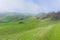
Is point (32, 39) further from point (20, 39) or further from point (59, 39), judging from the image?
point (59, 39)

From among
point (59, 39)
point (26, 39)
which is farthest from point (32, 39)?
point (59, 39)

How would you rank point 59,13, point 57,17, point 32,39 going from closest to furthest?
1. point 32,39
2. point 57,17
3. point 59,13

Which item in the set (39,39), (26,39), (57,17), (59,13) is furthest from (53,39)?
(59,13)

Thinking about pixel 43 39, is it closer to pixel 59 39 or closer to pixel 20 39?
pixel 59 39

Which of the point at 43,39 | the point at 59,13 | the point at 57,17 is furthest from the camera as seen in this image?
the point at 59,13

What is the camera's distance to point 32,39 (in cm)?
3975

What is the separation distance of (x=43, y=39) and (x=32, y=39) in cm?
376

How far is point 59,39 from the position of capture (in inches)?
1528

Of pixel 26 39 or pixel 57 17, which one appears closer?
pixel 26 39

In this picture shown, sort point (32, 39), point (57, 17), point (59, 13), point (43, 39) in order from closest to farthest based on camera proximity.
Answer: point (43, 39), point (32, 39), point (57, 17), point (59, 13)

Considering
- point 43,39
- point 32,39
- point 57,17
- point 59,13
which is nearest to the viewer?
point 43,39

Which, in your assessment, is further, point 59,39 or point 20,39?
point 20,39

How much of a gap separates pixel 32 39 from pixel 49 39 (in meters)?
4.94

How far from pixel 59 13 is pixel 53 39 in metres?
107
